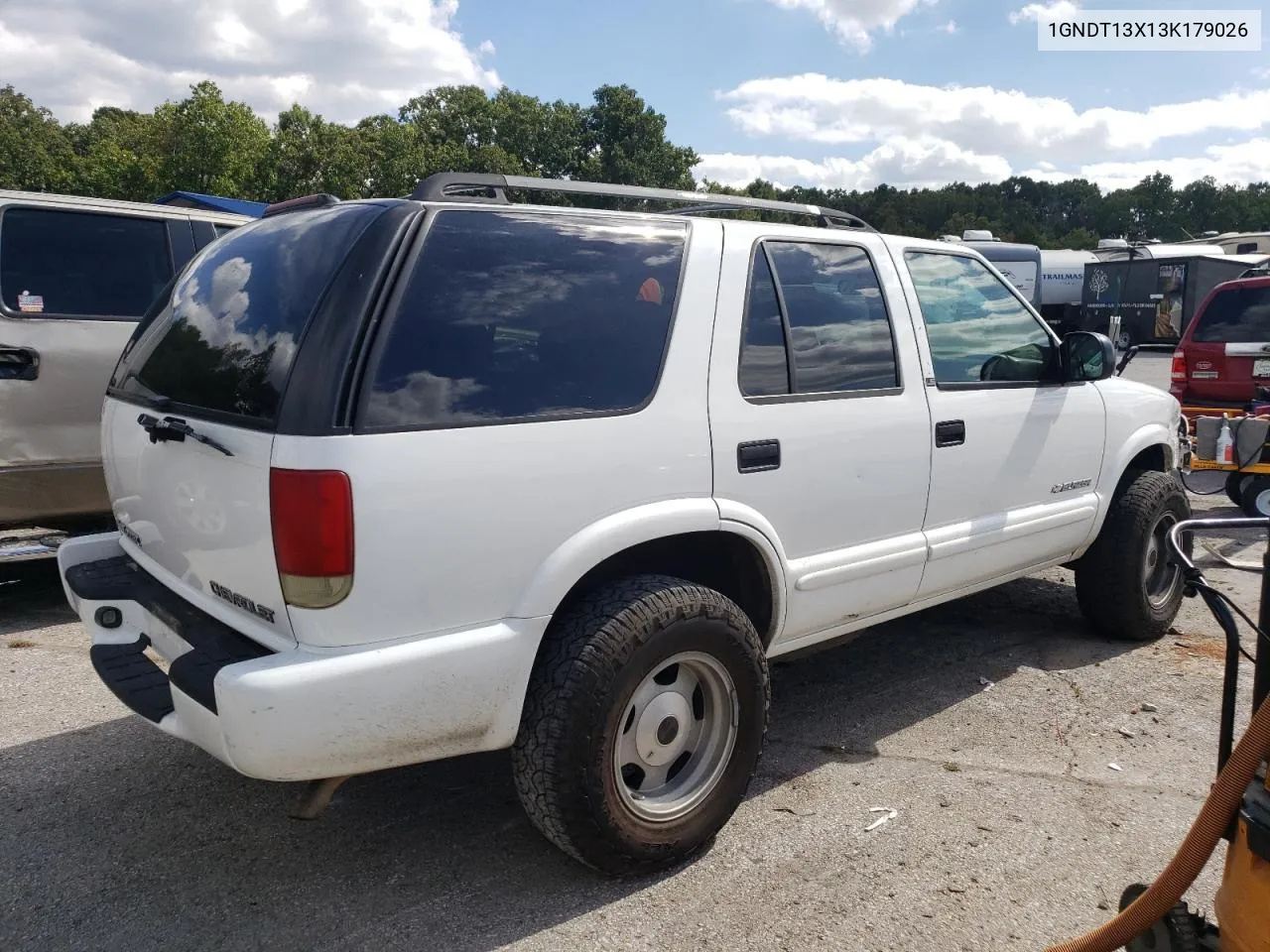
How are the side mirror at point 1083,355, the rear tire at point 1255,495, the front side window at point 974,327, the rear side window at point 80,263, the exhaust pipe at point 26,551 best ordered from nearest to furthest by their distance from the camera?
1. the front side window at point 974,327
2. the side mirror at point 1083,355
3. the exhaust pipe at point 26,551
4. the rear side window at point 80,263
5. the rear tire at point 1255,495

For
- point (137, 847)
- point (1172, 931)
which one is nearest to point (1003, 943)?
point (1172, 931)

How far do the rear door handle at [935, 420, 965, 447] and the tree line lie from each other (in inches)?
853

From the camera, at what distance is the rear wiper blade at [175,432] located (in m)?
2.47

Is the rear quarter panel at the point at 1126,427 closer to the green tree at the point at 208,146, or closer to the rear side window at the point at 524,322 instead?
the rear side window at the point at 524,322

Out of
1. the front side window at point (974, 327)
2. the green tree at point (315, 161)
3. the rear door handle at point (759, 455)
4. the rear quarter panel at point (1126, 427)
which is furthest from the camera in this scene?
the green tree at point (315, 161)

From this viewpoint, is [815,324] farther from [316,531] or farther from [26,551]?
[26,551]

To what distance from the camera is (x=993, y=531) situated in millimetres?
3895

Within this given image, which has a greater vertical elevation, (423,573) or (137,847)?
(423,573)

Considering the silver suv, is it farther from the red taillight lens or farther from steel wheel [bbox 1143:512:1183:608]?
the red taillight lens

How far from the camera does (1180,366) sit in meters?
8.55

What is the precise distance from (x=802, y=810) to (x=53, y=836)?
2.35 meters

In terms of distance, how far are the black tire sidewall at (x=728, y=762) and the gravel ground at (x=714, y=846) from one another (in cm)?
15

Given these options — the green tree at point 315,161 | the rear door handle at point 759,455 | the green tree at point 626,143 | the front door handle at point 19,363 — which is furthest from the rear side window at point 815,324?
the green tree at point 626,143

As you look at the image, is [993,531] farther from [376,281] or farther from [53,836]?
[53,836]
